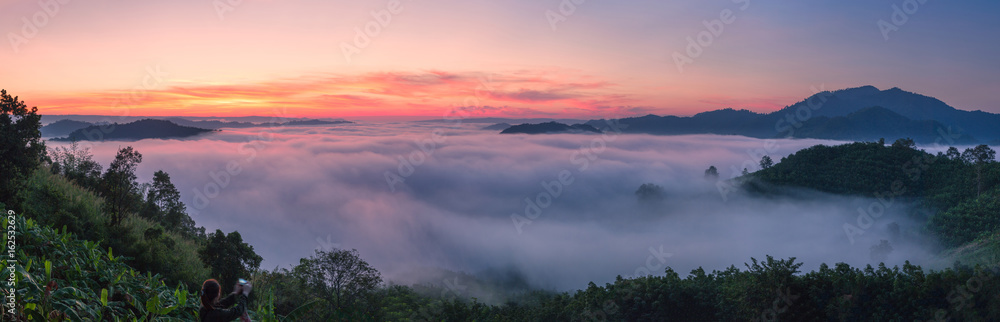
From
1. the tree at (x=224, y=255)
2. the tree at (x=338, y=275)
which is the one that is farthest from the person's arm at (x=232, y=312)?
the tree at (x=338, y=275)

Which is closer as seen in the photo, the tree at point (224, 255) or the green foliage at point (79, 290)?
the green foliage at point (79, 290)

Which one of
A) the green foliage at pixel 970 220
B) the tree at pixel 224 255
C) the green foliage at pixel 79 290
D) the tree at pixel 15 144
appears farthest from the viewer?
the green foliage at pixel 970 220

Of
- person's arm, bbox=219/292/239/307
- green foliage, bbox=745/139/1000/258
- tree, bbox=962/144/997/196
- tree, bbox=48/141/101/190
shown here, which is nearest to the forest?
tree, bbox=48/141/101/190

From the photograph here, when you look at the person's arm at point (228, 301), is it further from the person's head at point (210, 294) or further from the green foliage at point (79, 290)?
the green foliage at point (79, 290)

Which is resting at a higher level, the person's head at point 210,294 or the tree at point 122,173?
the person's head at point 210,294

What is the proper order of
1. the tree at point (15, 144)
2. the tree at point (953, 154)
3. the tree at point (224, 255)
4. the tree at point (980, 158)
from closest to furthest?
the tree at point (15, 144) → the tree at point (224, 255) → the tree at point (980, 158) → the tree at point (953, 154)

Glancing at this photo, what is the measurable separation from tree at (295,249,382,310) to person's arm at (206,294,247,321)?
43.7 m

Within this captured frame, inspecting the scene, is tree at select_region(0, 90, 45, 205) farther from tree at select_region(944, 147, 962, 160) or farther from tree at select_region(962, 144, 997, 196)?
tree at select_region(944, 147, 962, 160)

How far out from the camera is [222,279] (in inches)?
989

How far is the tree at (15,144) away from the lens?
18.1m

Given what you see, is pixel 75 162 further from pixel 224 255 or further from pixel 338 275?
pixel 224 255

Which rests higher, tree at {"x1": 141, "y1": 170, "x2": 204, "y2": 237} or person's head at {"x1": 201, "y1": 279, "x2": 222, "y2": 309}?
person's head at {"x1": 201, "y1": 279, "x2": 222, "y2": 309}

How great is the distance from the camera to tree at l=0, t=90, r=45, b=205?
18.1 meters

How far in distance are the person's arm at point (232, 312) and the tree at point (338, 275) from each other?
43690 millimetres
